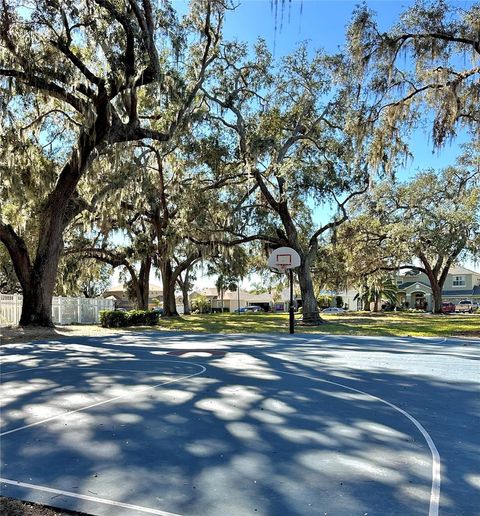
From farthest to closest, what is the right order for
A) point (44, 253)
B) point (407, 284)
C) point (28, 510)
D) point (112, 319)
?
point (407, 284) → point (112, 319) → point (44, 253) → point (28, 510)

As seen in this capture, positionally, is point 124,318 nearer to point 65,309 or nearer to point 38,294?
point 38,294

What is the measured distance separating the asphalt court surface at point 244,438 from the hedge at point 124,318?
33.8 feet

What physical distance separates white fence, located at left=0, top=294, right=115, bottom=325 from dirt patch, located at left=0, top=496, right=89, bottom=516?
628 inches

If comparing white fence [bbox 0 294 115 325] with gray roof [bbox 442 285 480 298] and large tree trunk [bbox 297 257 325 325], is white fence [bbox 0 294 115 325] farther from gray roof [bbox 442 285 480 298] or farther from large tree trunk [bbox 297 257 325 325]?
gray roof [bbox 442 285 480 298]

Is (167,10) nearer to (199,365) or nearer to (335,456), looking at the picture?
(199,365)

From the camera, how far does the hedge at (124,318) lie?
60.9 feet

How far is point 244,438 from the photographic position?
13.8 ft

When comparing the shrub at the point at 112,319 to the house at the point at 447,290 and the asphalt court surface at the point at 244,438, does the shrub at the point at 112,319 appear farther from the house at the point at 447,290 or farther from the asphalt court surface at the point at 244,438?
the house at the point at 447,290

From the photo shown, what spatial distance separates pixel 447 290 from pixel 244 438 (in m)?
62.0

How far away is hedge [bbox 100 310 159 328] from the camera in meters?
18.6

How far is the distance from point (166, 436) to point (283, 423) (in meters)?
1.18

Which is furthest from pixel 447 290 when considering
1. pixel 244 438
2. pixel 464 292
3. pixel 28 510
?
pixel 28 510

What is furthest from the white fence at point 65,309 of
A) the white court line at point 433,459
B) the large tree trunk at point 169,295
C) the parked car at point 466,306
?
the parked car at point 466,306

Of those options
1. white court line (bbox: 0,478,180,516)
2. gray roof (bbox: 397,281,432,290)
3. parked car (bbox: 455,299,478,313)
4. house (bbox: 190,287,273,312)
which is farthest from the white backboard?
house (bbox: 190,287,273,312)
